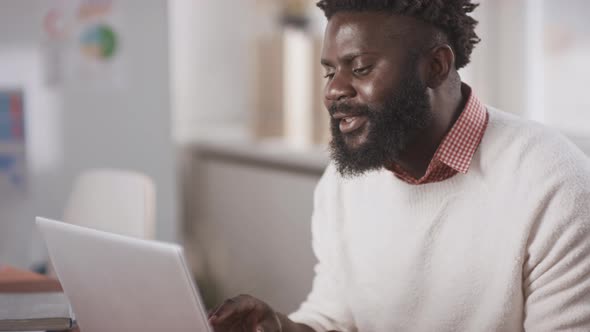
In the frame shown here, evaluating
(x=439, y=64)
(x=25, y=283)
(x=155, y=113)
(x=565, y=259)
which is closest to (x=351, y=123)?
(x=439, y=64)

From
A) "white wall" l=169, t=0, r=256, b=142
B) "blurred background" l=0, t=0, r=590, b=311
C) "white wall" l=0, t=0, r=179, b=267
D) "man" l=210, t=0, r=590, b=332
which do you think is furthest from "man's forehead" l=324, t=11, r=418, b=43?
"white wall" l=169, t=0, r=256, b=142

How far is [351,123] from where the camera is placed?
4.11 feet

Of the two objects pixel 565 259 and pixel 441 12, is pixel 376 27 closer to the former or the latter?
pixel 441 12

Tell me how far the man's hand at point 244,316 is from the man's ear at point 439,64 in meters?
0.44

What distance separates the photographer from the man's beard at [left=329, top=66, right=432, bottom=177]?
4.01 ft

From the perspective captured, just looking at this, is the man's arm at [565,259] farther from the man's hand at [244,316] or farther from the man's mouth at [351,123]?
the man's hand at [244,316]

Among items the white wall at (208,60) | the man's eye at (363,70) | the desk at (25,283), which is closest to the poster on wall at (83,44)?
the white wall at (208,60)

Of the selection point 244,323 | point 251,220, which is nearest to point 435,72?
point 244,323

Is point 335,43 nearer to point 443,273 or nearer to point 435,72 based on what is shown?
point 435,72

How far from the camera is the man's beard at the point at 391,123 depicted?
1222 mm

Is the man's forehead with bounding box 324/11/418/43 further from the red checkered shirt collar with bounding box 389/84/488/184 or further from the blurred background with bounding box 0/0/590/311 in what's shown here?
the blurred background with bounding box 0/0/590/311

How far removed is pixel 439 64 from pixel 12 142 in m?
2.23

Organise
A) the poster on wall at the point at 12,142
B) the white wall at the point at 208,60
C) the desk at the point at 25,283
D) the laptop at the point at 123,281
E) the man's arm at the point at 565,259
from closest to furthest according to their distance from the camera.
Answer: the laptop at the point at 123,281 < the man's arm at the point at 565,259 < the desk at the point at 25,283 < the poster on wall at the point at 12,142 < the white wall at the point at 208,60

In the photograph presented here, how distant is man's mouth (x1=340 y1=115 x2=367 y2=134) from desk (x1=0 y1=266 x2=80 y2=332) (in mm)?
633
